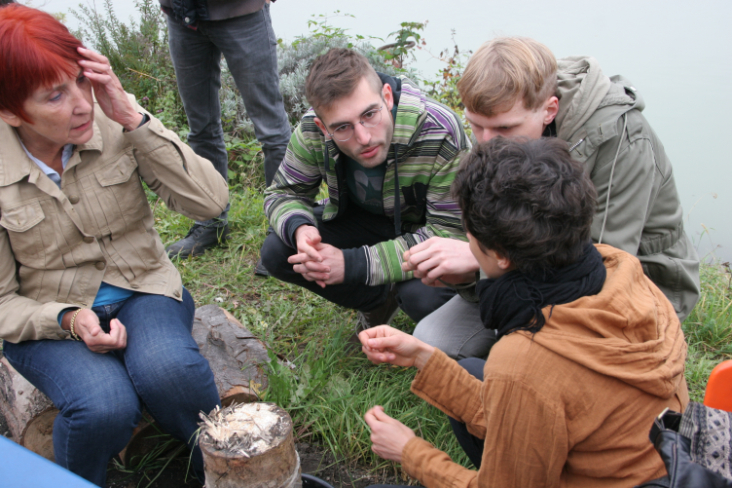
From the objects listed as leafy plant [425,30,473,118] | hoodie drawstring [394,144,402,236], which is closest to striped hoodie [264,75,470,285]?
hoodie drawstring [394,144,402,236]

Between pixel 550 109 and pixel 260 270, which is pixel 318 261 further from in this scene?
pixel 260 270

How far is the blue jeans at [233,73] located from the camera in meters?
3.11

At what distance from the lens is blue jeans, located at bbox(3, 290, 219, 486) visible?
174cm

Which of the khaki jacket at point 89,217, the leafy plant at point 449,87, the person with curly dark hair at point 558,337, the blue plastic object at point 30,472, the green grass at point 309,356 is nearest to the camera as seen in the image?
the blue plastic object at point 30,472

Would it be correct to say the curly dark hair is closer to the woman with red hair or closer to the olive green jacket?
Result: the olive green jacket

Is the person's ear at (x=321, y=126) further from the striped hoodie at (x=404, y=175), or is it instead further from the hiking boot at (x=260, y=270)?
the hiking boot at (x=260, y=270)

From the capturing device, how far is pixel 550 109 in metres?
1.99

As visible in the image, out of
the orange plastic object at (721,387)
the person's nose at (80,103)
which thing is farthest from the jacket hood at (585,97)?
the person's nose at (80,103)

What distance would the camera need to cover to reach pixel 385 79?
2.34 metres

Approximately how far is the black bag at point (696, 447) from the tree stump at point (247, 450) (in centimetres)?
101

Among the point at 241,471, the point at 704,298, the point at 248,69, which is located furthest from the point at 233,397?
the point at 704,298

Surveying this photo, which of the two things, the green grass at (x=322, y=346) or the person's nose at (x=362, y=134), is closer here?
the person's nose at (x=362, y=134)

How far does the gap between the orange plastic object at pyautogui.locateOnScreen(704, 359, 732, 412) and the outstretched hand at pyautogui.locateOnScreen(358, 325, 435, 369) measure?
27.9 inches

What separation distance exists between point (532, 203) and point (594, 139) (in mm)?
817
